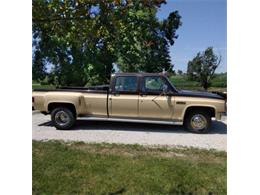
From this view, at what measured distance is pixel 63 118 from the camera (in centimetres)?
787

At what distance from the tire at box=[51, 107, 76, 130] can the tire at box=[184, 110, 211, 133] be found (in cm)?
268

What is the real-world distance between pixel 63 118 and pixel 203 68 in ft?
17.2

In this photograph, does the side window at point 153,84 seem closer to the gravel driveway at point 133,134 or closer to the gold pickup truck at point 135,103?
the gold pickup truck at point 135,103

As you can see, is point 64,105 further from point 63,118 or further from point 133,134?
point 133,134

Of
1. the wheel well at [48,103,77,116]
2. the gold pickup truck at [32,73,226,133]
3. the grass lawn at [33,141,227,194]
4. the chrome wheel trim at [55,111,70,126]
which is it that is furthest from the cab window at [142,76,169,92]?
the grass lawn at [33,141,227,194]

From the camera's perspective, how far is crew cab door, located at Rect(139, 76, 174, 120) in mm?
7605

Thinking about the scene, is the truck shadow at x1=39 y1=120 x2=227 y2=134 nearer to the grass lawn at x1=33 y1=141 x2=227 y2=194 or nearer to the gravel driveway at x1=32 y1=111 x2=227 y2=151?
the gravel driveway at x1=32 y1=111 x2=227 y2=151

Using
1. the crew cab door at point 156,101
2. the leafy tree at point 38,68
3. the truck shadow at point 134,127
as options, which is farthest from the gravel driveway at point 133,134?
the leafy tree at point 38,68

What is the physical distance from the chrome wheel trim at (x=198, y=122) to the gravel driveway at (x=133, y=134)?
0.21 metres

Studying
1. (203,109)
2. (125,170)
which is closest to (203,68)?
(203,109)

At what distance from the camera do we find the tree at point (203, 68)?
10.5 meters
